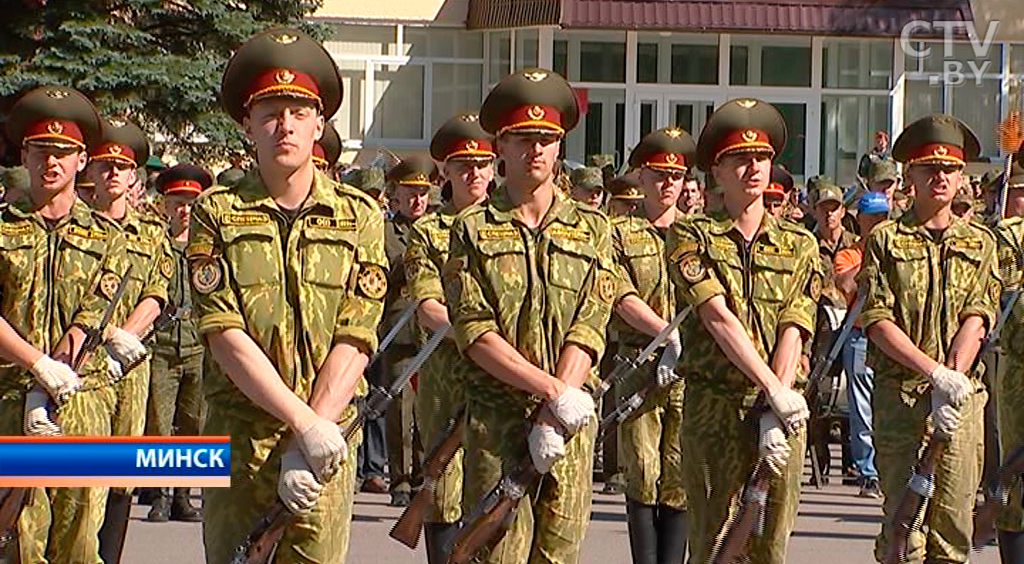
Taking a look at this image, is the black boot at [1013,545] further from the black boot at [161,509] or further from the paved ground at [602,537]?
the black boot at [161,509]

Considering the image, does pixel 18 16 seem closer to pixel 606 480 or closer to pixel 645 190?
pixel 606 480

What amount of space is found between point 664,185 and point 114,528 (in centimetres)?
338

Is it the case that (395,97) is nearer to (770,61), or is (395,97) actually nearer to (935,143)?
(770,61)

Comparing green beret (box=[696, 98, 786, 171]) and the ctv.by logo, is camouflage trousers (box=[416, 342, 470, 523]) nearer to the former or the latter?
green beret (box=[696, 98, 786, 171])

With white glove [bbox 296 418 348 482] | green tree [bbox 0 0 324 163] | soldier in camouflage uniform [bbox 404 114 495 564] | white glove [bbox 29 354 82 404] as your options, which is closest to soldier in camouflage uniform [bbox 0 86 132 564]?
white glove [bbox 29 354 82 404]

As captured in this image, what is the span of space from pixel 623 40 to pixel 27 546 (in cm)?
2602

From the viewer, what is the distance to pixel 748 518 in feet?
27.1

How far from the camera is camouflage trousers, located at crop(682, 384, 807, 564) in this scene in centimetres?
834

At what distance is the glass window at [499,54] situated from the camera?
3491 cm

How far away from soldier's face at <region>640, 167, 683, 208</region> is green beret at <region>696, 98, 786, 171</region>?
2587mm

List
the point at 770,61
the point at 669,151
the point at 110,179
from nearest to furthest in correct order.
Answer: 1. the point at 110,179
2. the point at 669,151
3. the point at 770,61

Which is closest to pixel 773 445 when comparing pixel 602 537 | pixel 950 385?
pixel 950 385

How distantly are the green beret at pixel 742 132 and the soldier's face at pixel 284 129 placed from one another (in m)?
2.47

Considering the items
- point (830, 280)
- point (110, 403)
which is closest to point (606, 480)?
point (830, 280)
